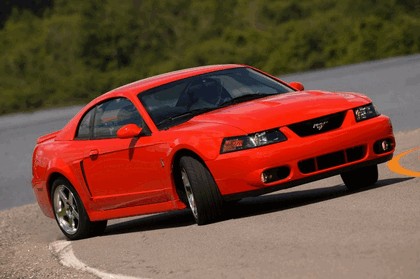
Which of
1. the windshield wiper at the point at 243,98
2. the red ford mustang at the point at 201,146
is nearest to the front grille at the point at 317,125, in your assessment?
the red ford mustang at the point at 201,146

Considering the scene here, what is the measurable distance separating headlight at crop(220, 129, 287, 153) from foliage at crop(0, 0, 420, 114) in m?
51.8

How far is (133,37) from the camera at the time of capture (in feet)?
231

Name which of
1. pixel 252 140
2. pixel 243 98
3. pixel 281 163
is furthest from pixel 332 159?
pixel 243 98

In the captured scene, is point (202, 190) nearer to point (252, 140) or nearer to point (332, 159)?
point (252, 140)

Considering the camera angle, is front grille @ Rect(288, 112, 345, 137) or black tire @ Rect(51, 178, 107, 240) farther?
black tire @ Rect(51, 178, 107, 240)

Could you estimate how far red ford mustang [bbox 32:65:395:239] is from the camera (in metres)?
10.5

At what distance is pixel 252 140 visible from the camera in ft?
34.4

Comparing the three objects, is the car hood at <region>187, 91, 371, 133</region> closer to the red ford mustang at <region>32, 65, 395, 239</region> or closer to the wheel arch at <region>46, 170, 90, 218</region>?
the red ford mustang at <region>32, 65, 395, 239</region>

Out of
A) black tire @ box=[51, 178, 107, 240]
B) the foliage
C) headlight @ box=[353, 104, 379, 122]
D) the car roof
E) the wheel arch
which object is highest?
the car roof

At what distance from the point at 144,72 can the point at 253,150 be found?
183ft

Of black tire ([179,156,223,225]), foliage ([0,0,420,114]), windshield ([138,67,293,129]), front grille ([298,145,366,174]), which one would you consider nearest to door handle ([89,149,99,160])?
windshield ([138,67,293,129])

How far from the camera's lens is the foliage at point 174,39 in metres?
64.8

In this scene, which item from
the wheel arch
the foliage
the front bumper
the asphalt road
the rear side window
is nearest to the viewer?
the asphalt road

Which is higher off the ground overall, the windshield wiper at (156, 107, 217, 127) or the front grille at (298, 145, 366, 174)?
the windshield wiper at (156, 107, 217, 127)
